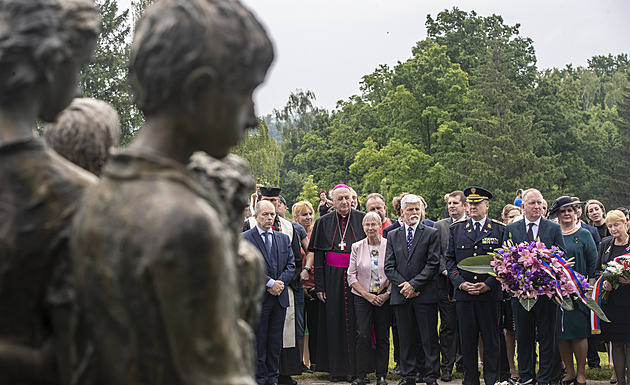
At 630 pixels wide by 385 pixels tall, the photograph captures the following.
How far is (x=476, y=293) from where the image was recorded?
994cm

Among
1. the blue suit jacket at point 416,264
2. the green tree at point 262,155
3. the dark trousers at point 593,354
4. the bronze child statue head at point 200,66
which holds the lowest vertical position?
the dark trousers at point 593,354

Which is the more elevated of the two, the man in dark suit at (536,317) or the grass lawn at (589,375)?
the man in dark suit at (536,317)

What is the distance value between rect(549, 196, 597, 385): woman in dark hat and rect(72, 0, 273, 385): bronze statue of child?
9230 mm

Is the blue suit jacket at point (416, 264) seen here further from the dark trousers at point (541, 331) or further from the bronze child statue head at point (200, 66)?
the bronze child statue head at point (200, 66)

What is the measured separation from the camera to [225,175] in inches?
84.7

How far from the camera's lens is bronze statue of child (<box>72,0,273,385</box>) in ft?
4.75

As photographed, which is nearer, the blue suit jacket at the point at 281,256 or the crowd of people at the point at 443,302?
the crowd of people at the point at 443,302

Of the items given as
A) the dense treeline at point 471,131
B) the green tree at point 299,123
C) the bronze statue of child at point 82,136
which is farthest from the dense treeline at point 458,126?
the bronze statue of child at point 82,136

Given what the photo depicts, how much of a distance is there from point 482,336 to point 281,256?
3079 millimetres

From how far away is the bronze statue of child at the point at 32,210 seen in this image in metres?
1.66

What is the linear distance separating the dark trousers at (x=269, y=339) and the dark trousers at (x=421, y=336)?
174 centimetres

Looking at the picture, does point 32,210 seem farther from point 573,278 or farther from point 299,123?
point 299,123

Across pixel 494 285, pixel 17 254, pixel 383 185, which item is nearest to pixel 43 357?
pixel 17 254

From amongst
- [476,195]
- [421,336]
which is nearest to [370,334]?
[421,336]
